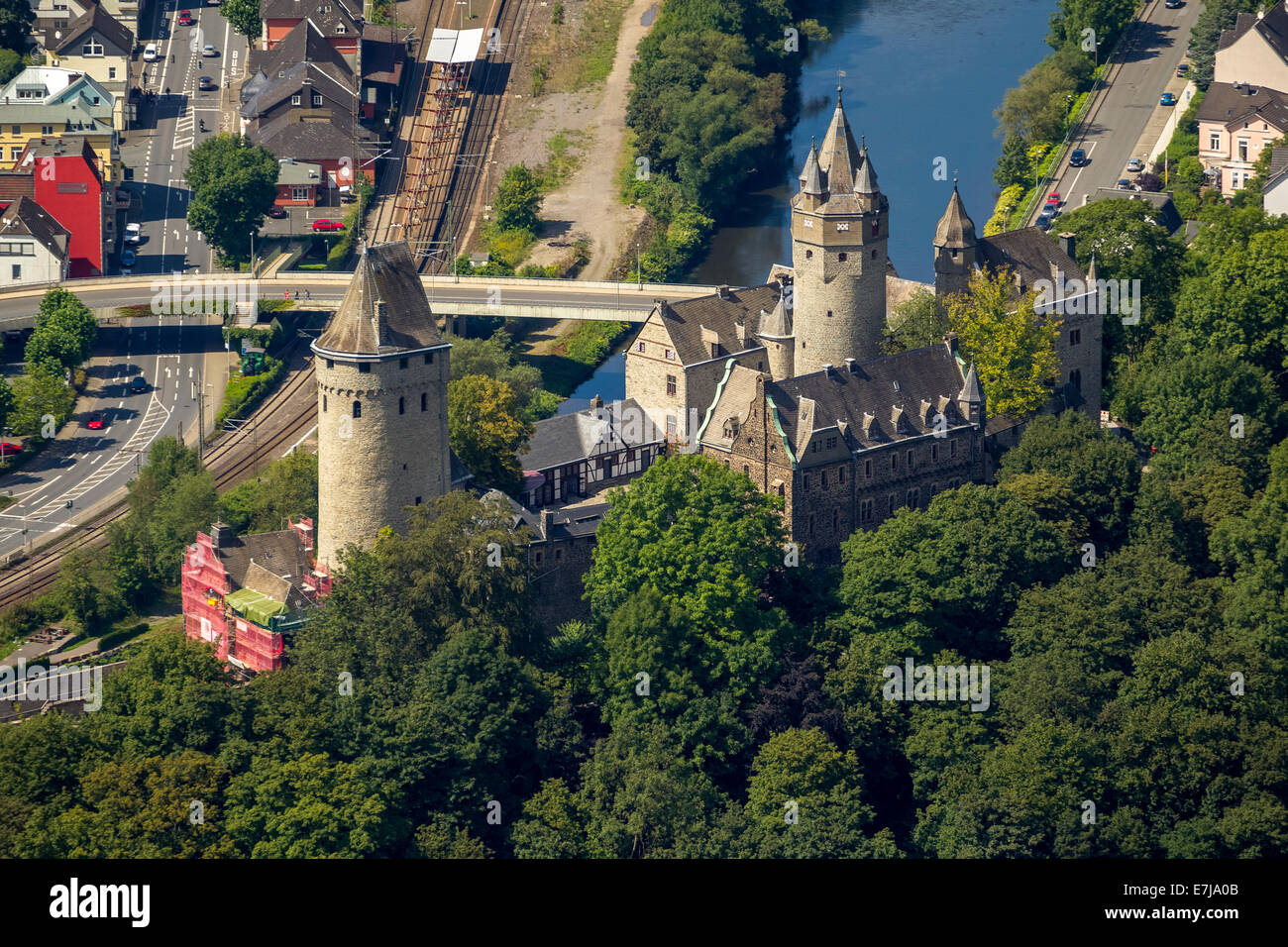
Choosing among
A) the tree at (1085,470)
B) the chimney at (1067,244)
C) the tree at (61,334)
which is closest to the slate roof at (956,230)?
the chimney at (1067,244)

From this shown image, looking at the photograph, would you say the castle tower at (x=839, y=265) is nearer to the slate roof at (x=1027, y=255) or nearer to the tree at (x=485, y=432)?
the slate roof at (x=1027, y=255)

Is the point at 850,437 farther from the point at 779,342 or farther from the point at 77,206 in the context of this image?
the point at 77,206

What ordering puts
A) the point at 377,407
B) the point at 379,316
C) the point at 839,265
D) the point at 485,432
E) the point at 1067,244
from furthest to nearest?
1. the point at 1067,244
2. the point at 839,265
3. the point at 485,432
4. the point at 379,316
5. the point at 377,407

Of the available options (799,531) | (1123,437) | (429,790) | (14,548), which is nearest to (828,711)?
(799,531)

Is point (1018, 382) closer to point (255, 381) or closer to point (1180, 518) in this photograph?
point (1180, 518)

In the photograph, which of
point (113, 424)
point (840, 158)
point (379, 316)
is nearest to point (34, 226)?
point (113, 424)

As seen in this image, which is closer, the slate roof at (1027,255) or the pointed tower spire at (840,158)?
the pointed tower spire at (840,158)
